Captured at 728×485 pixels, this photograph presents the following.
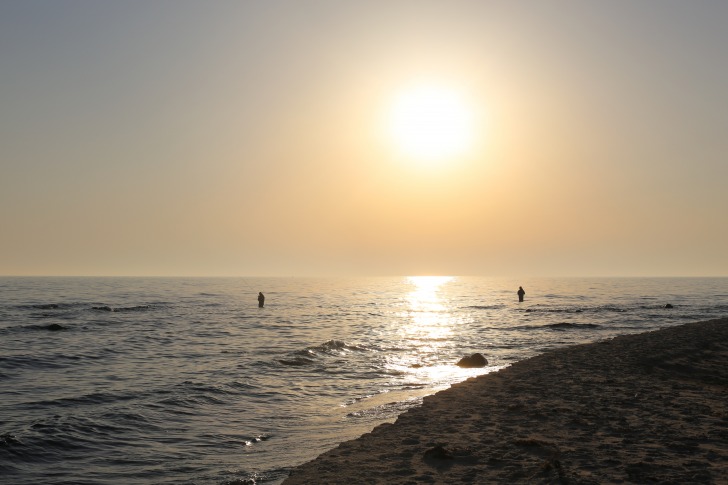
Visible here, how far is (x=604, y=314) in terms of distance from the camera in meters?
59.0

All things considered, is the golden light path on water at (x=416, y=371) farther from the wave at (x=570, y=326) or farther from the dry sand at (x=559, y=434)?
the wave at (x=570, y=326)

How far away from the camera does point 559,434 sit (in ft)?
34.9

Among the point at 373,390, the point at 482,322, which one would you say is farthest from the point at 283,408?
the point at 482,322

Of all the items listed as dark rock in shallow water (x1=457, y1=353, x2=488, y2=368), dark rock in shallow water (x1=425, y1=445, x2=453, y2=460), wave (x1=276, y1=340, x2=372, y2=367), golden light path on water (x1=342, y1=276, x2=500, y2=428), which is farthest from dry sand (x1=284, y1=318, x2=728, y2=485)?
wave (x1=276, y1=340, x2=372, y2=367)

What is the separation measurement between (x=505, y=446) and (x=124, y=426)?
10789 millimetres

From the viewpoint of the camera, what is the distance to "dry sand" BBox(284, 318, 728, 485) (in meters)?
8.49

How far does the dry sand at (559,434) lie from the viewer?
8.49 metres

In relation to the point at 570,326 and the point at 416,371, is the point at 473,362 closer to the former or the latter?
the point at 416,371

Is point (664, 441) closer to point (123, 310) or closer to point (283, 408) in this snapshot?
point (283, 408)

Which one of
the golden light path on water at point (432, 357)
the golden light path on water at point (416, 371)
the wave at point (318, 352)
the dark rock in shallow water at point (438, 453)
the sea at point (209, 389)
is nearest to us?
the dark rock in shallow water at point (438, 453)

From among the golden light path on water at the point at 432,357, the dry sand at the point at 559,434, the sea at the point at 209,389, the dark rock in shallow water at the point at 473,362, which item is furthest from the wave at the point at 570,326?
the dry sand at the point at 559,434

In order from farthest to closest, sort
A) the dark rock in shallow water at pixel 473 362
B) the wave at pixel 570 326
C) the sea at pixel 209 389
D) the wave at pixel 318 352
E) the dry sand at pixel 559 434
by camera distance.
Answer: the wave at pixel 570 326 → the wave at pixel 318 352 → the dark rock in shallow water at pixel 473 362 → the sea at pixel 209 389 → the dry sand at pixel 559 434

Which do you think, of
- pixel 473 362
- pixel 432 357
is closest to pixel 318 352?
pixel 432 357

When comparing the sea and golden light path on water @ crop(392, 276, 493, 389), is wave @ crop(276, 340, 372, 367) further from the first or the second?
golden light path on water @ crop(392, 276, 493, 389)
